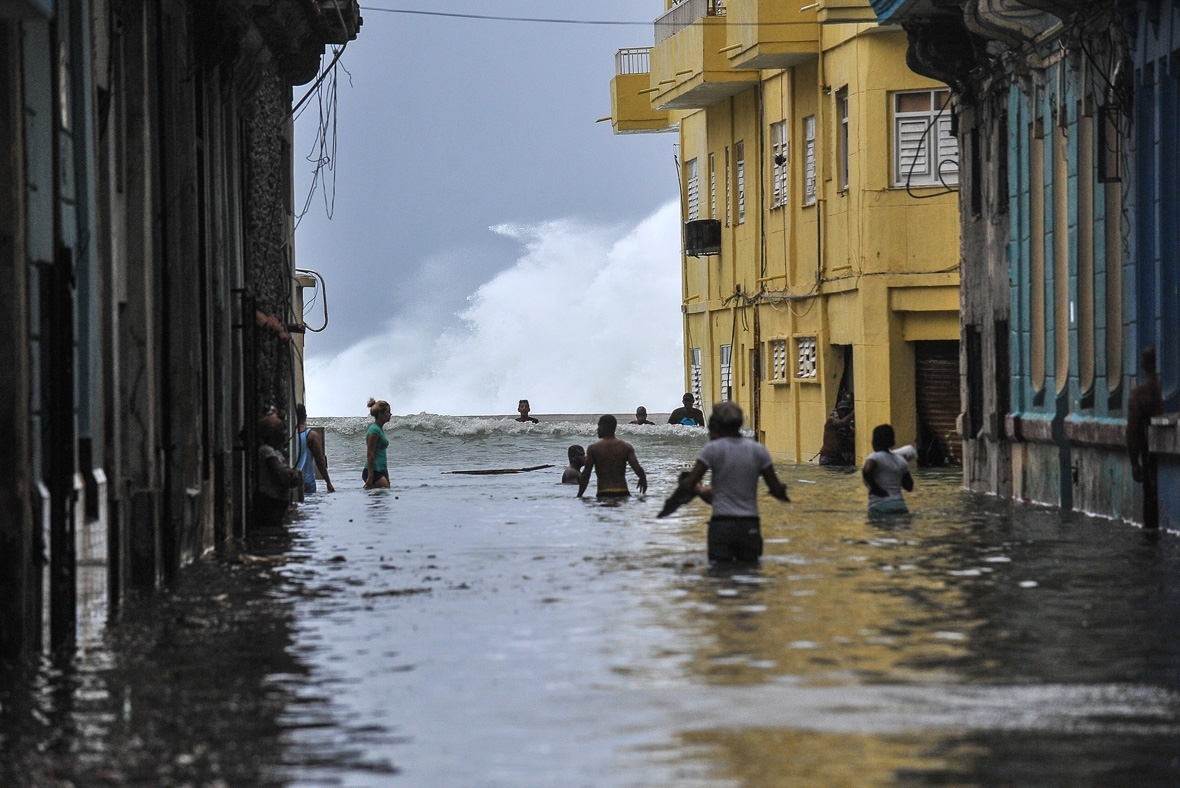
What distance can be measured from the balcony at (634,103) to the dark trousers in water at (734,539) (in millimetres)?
36152

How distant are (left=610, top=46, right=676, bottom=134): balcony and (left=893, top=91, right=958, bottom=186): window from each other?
49.0 ft

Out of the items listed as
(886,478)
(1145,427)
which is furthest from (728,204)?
(1145,427)

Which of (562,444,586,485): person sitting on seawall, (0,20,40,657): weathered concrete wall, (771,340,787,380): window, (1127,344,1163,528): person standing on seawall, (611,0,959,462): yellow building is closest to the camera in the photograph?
(0,20,40,657): weathered concrete wall

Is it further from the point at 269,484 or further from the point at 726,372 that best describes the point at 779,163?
the point at 269,484

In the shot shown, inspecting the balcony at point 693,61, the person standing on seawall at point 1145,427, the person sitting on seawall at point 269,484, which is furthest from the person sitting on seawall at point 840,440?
the person standing on seawall at point 1145,427

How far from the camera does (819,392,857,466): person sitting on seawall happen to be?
3872cm

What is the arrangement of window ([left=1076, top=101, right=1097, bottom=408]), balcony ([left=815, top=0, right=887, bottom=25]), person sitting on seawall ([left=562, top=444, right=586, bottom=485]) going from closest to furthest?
window ([left=1076, top=101, right=1097, bottom=408])
person sitting on seawall ([left=562, top=444, right=586, bottom=485])
balcony ([left=815, top=0, right=887, bottom=25])

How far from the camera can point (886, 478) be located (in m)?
22.5

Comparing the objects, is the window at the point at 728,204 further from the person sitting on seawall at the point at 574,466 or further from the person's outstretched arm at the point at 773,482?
the person's outstretched arm at the point at 773,482

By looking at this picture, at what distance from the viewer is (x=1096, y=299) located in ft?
77.4

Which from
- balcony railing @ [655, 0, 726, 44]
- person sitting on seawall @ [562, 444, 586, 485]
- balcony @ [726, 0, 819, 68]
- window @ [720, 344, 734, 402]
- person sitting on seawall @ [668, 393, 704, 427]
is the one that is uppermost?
balcony railing @ [655, 0, 726, 44]

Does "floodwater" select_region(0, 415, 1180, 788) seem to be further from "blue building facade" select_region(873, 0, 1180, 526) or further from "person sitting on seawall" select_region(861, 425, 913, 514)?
"blue building facade" select_region(873, 0, 1180, 526)

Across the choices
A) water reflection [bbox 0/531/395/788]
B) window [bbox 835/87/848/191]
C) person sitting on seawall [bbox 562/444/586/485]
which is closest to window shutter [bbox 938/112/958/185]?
window [bbox 835/87/848/191]

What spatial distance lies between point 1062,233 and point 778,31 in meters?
15.0
